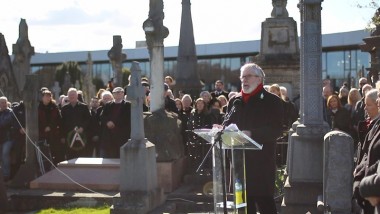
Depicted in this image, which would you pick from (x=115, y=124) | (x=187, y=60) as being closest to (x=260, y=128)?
(x=115, y=124)

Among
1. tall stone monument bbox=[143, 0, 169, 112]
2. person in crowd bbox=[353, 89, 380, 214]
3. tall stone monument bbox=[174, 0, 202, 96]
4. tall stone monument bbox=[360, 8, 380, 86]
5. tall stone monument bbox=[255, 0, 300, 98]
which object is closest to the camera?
person in crowd bbox=[353, 89, 380, 214]

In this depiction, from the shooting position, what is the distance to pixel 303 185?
873cm

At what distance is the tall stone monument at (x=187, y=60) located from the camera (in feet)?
78.8

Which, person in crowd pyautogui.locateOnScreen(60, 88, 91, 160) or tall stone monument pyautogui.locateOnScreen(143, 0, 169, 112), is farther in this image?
person in crowd pyautogui.locateOnScreen(60, 88, 91, 160)

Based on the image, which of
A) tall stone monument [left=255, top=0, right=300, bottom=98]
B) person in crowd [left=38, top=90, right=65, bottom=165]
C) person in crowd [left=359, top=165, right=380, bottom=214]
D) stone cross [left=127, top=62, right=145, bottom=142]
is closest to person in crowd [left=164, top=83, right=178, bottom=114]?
person in crowd [left=38, top=90, right=65, bottom=165]

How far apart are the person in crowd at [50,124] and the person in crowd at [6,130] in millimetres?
489

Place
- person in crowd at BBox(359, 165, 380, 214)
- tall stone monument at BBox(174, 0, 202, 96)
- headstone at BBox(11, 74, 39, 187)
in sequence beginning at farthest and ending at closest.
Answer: tall stone monument at BBox(174, 0, 202, 96)
headstone at BBox(11, 74, 39, 187)
person in crowd at BBox(359, 165, 380, 214)

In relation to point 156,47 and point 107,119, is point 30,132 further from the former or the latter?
point 156,47

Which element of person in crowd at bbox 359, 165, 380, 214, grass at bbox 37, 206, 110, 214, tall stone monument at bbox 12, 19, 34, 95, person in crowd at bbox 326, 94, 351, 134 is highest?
tall stone monument at bbox 12, 19, 34, 95

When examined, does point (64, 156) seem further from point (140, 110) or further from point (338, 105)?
point (338, 105)

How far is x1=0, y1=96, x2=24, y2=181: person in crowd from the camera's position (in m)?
13.5

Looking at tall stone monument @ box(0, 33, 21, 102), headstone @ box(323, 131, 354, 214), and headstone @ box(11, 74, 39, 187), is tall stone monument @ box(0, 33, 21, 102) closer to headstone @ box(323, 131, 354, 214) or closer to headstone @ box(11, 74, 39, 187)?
headstone @ box(11, 74, 39, 187)

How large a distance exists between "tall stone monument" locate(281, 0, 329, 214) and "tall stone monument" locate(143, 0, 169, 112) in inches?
134

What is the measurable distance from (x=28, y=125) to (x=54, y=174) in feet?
4.80
